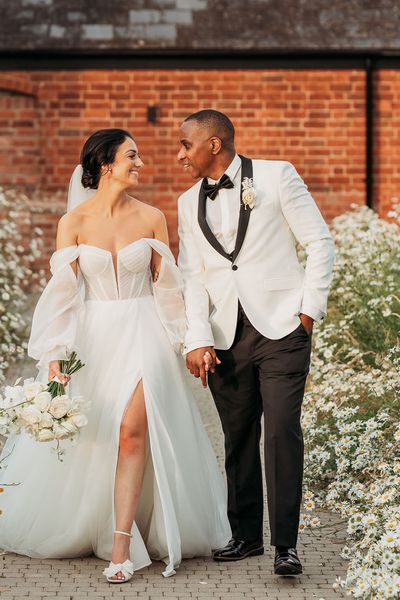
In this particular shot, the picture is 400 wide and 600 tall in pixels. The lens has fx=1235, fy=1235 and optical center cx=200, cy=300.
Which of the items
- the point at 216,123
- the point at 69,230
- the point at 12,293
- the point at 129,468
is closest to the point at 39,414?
the point at 129,468

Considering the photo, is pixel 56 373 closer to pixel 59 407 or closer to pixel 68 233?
pixel 59 407

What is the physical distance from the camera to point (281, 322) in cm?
524

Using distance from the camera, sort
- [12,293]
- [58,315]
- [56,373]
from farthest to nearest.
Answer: [12,293], [58,315], [56,373]

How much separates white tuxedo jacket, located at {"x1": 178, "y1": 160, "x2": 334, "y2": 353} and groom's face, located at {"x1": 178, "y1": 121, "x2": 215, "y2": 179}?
219 mm

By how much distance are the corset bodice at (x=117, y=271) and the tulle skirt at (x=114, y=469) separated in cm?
4

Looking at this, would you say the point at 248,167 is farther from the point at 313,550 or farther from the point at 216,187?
the point at 313,550

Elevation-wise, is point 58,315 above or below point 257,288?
below

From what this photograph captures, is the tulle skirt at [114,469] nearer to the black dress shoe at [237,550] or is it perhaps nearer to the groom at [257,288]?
the black dress shoe at [237,550]

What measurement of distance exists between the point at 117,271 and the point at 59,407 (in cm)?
81

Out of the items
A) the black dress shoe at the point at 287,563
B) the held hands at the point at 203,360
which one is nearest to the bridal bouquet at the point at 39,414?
the held hands at the point at 203,360

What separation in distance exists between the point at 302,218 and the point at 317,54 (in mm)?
A: 9766

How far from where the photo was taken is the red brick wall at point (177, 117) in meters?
14.7

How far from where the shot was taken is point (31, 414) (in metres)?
4.98

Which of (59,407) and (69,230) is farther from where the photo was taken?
(69,230)
